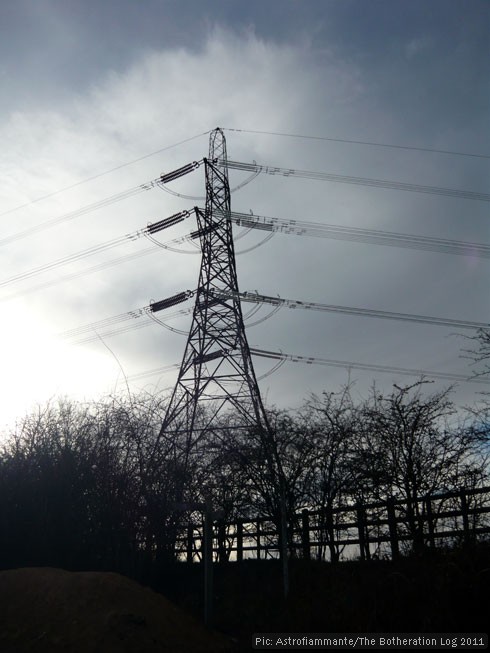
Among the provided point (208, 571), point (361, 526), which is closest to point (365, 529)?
point (361, 526)

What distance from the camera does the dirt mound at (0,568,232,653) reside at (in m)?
9.13

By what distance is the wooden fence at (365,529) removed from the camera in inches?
438

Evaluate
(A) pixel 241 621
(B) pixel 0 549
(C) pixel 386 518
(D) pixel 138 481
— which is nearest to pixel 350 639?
(A) pixel 241 621

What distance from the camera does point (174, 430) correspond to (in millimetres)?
17297

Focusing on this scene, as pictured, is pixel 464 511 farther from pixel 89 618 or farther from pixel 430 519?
pixel 89 618

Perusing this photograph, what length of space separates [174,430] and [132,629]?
320 inches

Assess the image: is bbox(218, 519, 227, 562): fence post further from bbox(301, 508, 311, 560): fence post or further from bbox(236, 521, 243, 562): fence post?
bbox(301, 508, 311, 560): fence post

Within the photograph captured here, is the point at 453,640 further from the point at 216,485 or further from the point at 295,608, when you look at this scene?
the point at 216,485

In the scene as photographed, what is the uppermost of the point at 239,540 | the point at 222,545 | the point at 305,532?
the point at 305,532

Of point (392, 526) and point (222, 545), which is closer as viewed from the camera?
point (392, 526)

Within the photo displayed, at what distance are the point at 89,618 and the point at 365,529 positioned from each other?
6213 millimetres

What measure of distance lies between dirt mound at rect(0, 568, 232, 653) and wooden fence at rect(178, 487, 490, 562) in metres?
3.72

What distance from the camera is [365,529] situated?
502 inches

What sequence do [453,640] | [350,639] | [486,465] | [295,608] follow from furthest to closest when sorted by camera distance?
[486,465] < [295,608] < [350,639] < [453,640]
